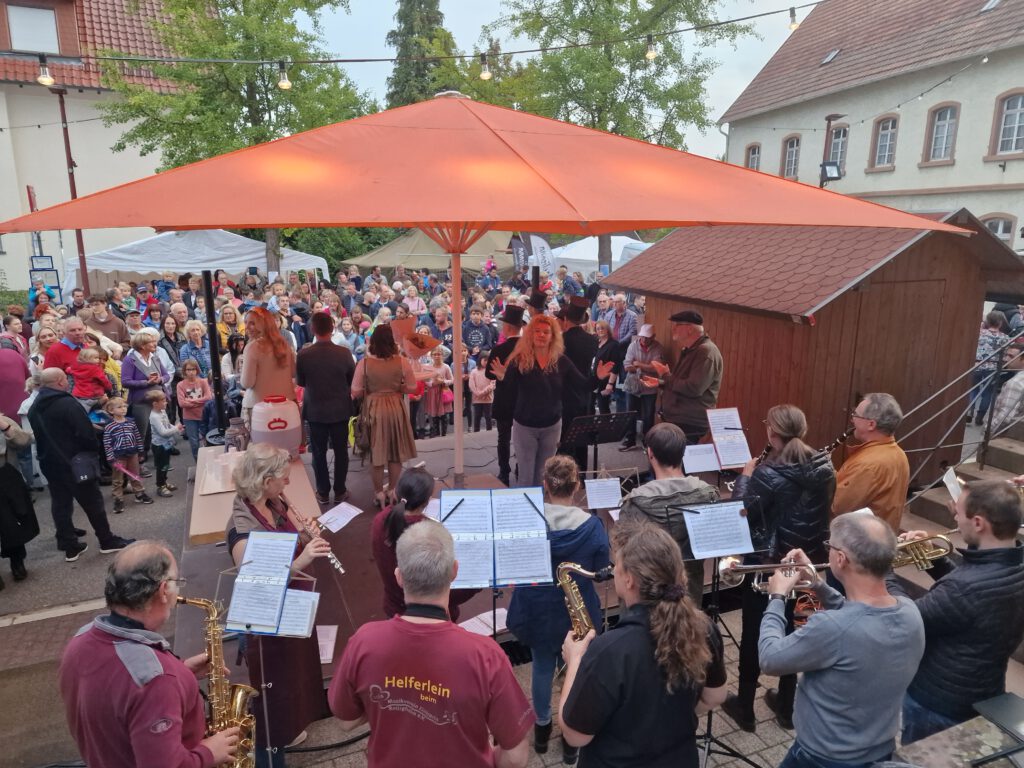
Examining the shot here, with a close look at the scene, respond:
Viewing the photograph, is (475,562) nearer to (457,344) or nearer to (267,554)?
(267,554)

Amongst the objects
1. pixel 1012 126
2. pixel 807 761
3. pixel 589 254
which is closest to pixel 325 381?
pixel 807 761

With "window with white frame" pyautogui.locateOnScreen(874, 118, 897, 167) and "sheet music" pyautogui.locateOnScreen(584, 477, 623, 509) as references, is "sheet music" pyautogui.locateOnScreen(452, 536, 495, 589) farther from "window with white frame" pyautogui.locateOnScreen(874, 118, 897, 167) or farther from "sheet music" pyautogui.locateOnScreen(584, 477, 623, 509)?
"window with white frame" pyautogui.locateOnScreen(874, 118, 897, 167)

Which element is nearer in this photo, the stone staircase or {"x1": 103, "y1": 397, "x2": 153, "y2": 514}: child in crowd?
the stone staircase

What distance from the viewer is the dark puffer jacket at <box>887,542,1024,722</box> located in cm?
268

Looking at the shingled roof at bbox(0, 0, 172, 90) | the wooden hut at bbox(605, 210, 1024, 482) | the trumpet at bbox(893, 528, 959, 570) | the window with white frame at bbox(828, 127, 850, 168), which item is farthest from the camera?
the window with white frame at bbox(828, 127, 850, 168)

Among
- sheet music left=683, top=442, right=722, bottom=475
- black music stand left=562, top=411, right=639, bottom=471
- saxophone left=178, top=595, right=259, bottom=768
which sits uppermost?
sheet music left=683, top=442, right=722, bottom=475

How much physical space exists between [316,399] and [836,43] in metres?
25.3

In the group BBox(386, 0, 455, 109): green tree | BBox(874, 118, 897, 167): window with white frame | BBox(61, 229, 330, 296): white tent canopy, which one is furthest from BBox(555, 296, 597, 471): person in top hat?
BBox(386, 0, 455, 109): green tree

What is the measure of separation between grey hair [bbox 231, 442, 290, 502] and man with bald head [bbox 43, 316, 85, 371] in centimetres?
490

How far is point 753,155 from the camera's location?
27.0 meters

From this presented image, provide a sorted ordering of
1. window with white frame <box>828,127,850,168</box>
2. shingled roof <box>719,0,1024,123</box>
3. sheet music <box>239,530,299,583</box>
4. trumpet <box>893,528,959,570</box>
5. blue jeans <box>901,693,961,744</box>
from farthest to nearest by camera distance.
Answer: window with white frame <box>828,127,850,168</box>
shingled roof <box>719,0,1024,123</box>
trumpet <box>893,528,959,570</box>
blue jeans <box>901,693,961,744</box>
sheet music <box>239,530,299,583</box>

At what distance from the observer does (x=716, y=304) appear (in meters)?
6.96

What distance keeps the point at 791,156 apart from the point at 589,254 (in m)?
11.1

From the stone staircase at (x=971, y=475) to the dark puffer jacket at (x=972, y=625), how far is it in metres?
3.49
